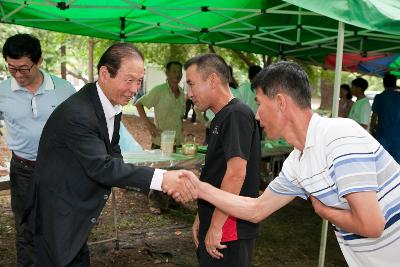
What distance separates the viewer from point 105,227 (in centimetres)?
530

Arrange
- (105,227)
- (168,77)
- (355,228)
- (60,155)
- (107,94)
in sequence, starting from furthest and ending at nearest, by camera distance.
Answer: (168,77) → (105,227) → (107,94) → (60,155) → (355,228)

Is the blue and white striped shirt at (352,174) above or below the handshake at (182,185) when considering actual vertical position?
above

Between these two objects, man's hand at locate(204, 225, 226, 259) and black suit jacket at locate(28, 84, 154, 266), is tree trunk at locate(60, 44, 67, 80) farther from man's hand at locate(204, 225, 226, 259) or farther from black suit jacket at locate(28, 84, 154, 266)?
man's hand at locate(204, 225, 226, 259)

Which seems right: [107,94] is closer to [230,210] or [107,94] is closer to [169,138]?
[230,210]

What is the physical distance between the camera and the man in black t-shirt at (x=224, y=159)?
7.59 feet

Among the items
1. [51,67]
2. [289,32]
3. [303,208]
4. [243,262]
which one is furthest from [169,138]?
[51,67]

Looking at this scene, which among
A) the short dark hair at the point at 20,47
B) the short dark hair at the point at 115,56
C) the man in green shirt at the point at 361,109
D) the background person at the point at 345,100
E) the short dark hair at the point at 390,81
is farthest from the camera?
the background person at the point at 345,100

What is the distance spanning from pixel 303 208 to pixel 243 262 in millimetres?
4471

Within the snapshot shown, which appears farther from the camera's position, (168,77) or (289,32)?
(289,32)

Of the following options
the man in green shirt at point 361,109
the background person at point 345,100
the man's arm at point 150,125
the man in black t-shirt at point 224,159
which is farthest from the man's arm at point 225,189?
the background person at point 345,100

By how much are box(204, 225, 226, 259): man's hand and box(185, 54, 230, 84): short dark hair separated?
879mm

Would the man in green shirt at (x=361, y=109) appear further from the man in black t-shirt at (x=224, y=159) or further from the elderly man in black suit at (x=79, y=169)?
the elderly man in black suit at (x=79, y=169)

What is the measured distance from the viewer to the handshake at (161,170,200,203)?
2.34 metres

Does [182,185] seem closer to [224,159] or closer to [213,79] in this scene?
[224,159]
